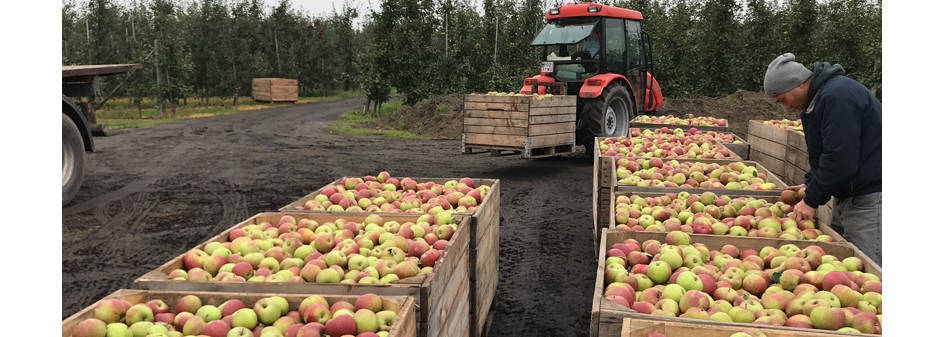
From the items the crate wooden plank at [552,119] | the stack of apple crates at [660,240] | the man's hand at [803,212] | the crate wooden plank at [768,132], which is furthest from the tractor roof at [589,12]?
the man's hand at [803,212]

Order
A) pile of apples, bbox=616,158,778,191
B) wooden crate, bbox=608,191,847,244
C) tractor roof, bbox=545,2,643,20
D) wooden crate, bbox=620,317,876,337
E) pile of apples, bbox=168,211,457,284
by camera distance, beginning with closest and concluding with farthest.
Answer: wooden crate, bbox=620,317,876,337, pile of apples, bbox=168,211,457,284, wooden crate, bbox=608,191,847,244, pile of apples, bbox=616,158,778,191, tractor roof, bbox=545,2,643,20

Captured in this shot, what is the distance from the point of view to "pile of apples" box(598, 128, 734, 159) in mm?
7051

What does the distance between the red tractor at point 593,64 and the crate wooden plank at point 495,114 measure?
1.80 meters

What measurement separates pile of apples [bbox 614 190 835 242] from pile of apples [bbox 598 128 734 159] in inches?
81.1

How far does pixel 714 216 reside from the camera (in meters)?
4.44

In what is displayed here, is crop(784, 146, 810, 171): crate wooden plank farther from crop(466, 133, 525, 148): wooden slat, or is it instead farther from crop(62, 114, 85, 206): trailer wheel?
crop(62, 114, 85, 206): trailer wheel

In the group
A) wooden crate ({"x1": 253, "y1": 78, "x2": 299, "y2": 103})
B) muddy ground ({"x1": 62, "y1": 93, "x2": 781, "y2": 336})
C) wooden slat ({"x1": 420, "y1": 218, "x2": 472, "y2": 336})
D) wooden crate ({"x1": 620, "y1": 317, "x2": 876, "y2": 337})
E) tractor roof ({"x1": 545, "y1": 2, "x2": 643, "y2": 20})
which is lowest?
muddy ground ({"x1": 62, "y1": 93, "x2": 781, "y2": 336})

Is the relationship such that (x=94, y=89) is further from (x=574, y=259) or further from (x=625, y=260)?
(x=625, y=260)

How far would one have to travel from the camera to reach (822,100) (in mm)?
4047

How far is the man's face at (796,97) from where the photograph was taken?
14.1 feet

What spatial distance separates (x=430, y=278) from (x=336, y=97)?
36.1 meters

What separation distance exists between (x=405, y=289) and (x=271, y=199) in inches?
281

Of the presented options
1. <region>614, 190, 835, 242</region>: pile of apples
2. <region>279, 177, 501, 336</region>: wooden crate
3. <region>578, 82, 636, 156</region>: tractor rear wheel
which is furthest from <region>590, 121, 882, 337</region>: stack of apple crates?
<region>578, 82, 636, 156</region>: tractor rear wheel

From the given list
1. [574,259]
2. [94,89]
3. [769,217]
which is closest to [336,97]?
[94,89]
